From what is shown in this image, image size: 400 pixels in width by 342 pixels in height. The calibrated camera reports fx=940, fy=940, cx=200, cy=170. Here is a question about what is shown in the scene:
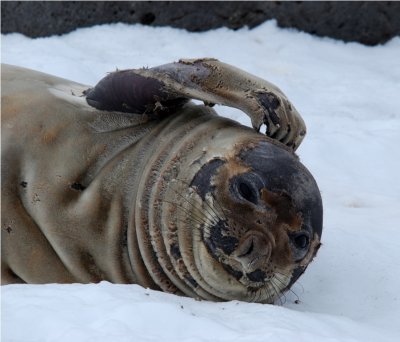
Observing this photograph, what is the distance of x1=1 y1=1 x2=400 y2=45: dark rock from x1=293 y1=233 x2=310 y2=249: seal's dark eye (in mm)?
3365

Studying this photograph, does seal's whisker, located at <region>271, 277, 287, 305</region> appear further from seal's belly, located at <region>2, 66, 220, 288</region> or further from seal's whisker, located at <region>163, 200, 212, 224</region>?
seal's belly, located at <region>2, 66, 220, 288</region>

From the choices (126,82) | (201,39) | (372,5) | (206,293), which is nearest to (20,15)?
(201,39)

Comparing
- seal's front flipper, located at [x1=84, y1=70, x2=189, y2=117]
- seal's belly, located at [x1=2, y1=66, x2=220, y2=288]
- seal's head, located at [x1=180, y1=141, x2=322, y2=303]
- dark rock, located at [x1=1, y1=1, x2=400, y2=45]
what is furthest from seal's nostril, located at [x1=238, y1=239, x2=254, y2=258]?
dark rock, located at [x1=1, y1=1, x2=400, y2=45]

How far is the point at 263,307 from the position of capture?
267 cm

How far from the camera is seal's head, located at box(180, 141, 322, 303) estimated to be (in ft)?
9.50

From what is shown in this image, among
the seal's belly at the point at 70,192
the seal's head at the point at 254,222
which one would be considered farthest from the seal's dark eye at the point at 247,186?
the seal's belly at the point at 70,192

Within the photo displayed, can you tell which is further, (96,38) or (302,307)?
(96,38)

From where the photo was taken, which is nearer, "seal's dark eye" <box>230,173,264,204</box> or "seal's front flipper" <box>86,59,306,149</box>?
"seal's dark eye" <box>230,173,264,204</box>

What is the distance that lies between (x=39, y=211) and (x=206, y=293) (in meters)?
0.65

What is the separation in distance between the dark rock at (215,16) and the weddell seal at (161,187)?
280cm

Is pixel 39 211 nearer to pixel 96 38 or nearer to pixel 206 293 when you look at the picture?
pixel 206 293

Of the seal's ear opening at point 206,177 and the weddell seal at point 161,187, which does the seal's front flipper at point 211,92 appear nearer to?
the weddell seal at point 161,187

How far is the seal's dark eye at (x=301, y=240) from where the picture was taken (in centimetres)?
298

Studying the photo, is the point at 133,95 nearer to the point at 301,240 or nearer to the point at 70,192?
the point at 70,192
